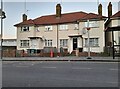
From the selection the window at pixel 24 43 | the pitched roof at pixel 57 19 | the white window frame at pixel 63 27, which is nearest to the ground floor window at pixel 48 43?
the white window frame at pixel 63 27

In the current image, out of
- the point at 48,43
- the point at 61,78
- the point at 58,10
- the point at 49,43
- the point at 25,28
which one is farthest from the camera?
the point at 25,28

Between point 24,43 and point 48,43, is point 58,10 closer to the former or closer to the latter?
point 48,43

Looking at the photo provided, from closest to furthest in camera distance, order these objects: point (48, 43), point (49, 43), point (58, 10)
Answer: point (49, 43) → point (48, 43) → point (58, 10)

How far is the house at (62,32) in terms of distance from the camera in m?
42.2

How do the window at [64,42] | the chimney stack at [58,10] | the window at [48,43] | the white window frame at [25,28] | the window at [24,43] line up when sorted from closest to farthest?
the window at [64,42]
the window at [48,43]
the chimney stack at [58,10]
the window at [24,43]
the white window frame at [25,28]

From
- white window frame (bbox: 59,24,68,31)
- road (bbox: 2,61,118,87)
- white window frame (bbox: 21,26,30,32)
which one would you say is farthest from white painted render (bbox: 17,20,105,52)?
road (bbox: 2,61,118,87)

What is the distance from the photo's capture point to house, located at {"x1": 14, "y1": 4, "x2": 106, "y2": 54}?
42.2 m

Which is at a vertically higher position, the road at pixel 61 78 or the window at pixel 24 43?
the window at pixel 24 43

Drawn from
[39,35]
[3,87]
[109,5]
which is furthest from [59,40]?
[3,87]

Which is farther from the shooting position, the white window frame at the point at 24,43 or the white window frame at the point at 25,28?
the white window frame at the point at 25,28

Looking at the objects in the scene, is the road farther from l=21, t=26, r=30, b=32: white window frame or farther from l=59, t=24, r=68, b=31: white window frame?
l=21, t=26, r=30, b=32: white window frame

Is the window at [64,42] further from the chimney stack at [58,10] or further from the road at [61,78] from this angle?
the road at [61,78]

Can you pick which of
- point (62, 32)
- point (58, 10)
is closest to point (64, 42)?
point (62, 32)

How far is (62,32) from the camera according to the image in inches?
1850
